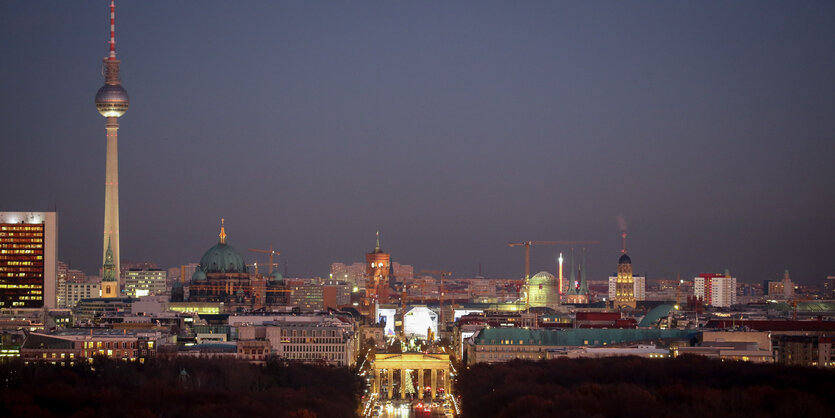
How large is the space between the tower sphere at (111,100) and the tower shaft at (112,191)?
851mm

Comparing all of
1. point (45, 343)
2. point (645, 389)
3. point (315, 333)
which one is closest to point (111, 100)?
point (315, 333)

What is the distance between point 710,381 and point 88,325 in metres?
61.9

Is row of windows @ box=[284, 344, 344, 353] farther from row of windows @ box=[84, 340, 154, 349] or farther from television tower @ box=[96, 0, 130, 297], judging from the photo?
television tower @ box=[96, 0, 130, 297]

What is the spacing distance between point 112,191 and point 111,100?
9191mm

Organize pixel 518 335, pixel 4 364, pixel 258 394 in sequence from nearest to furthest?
1. pixel 258 394
2. pixel 4 364
3. pixel 518 335

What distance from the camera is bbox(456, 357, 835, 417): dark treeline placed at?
79.9 m

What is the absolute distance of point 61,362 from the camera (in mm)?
113250

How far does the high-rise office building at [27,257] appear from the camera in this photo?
169 meters

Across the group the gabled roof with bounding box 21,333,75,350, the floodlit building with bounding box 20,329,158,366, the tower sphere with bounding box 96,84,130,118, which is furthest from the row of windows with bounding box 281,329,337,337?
the tower sphere with bounding box 96,84,130,118

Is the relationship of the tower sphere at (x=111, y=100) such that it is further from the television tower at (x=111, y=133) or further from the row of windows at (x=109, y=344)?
the row of windows at (x=109, y=344)

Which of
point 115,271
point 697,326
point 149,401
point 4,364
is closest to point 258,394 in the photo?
point 149,401

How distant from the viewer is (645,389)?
93000 mm

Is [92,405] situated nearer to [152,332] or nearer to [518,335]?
[152,332]

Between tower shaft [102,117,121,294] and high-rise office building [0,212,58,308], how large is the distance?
16741 mm
